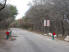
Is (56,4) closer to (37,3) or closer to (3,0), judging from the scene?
(3,0)

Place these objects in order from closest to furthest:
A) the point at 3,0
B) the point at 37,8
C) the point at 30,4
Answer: the point at 3,0, the point at 37,8, the point at 30,4

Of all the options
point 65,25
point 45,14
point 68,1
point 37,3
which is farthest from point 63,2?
point 37,3

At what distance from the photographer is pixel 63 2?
26.6 meters

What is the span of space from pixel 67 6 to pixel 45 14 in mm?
23699

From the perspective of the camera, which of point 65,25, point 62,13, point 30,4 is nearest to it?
point 62,13

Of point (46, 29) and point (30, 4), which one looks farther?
point (30, 4)

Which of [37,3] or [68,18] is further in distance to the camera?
[37,3]

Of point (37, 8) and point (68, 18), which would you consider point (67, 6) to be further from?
point (37, 8)

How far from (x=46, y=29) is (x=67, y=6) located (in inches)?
1037

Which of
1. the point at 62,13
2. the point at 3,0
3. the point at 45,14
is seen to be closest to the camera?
the point at 3,0

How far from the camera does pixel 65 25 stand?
103 feet

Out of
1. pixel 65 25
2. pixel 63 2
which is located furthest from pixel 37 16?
pixel 63 2

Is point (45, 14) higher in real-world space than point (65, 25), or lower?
higher

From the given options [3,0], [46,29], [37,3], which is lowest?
[46,29]
